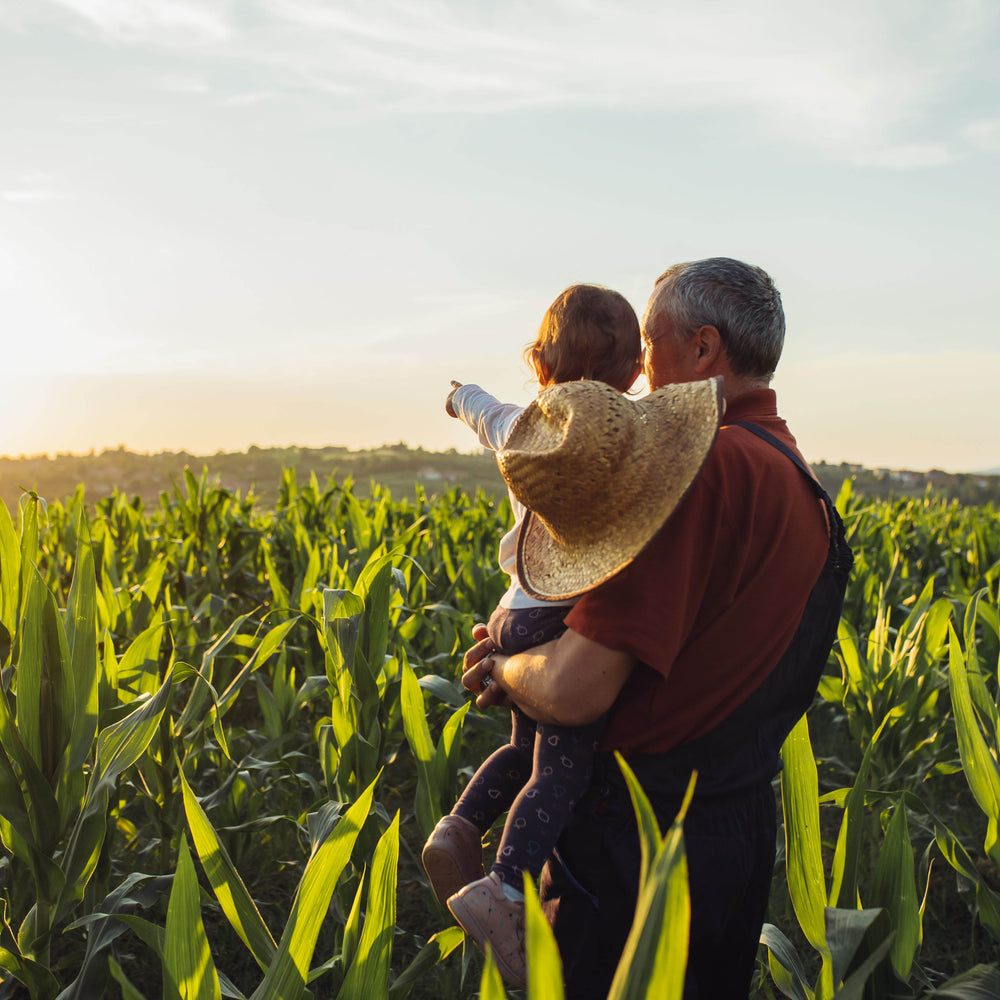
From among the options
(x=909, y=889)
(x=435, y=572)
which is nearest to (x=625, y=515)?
(x=909, y=889)

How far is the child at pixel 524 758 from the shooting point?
144 cm

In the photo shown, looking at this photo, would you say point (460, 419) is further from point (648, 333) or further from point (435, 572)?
point (435, 572)

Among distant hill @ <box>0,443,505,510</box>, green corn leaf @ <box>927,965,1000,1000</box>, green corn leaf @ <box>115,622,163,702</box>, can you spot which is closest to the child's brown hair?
green corn leaf @ <box>927,965,1000,1000</box>

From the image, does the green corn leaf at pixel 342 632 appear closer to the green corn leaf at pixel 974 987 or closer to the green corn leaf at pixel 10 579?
the green corn leaf at pixel 10 579

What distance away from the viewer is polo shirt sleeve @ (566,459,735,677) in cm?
121

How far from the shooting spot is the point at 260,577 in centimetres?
539

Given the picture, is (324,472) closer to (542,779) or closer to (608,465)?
(542,779)

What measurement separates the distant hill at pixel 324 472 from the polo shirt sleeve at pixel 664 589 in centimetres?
1775

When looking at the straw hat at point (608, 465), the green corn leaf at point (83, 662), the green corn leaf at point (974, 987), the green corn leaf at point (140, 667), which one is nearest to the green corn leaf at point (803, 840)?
the green corn leaf at point (974, 987)

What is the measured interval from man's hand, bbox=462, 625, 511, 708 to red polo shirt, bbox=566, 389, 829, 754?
0.78 ft

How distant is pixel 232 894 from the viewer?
1.40 metres

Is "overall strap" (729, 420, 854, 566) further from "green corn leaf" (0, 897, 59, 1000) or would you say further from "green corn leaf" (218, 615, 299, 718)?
"green corn leaf" (0, 897, 59, 1000)

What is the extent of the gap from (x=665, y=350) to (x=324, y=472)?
961 inches

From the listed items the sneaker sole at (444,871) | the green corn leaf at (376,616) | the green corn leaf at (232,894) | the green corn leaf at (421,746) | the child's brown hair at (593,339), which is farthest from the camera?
the green corn leaf at (376,616)
